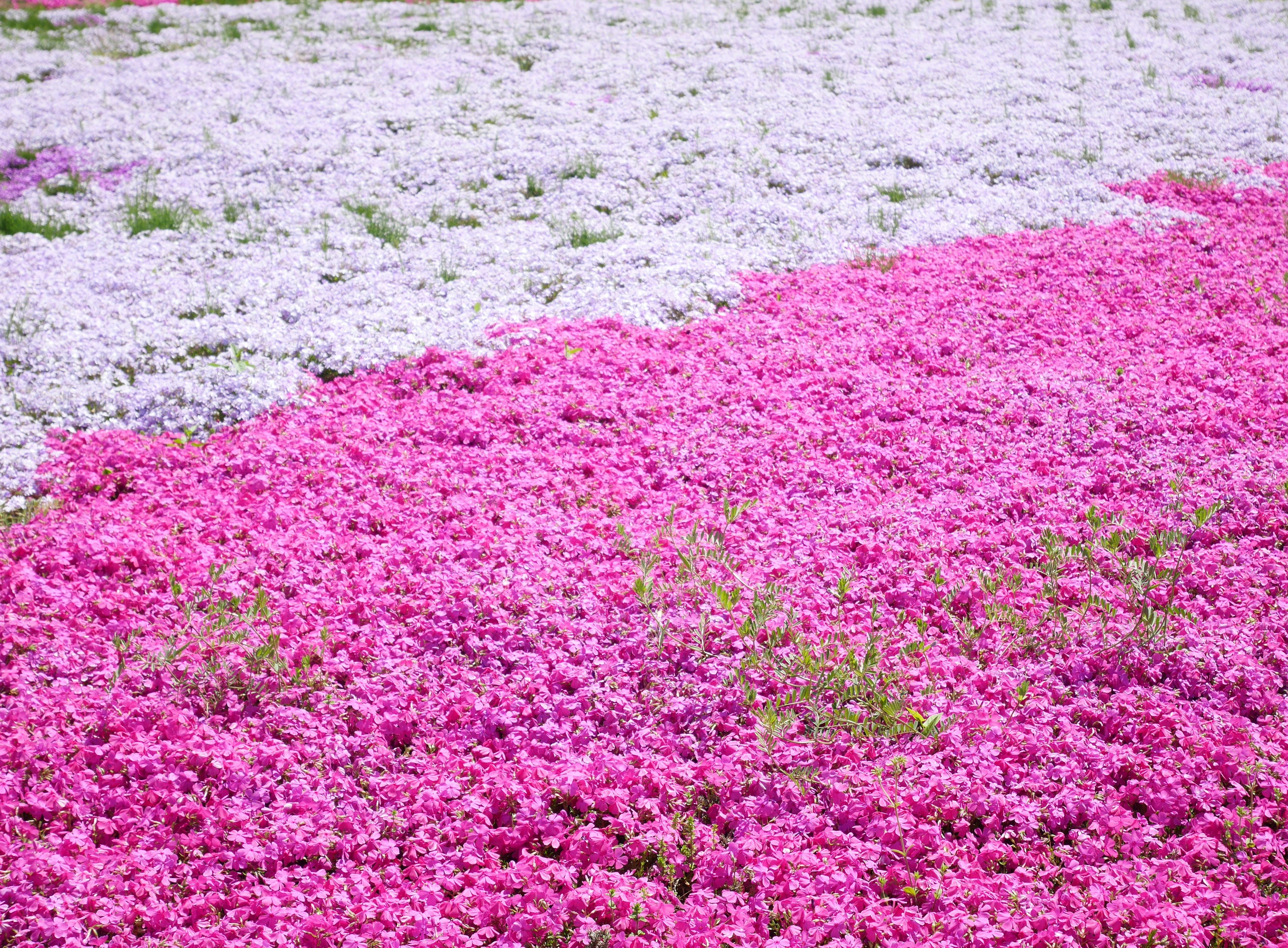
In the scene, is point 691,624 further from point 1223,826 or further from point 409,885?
point 1223,826

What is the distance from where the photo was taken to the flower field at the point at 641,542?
171 inches

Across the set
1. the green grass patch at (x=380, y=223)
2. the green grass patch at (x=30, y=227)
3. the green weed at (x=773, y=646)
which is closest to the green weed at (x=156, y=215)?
the green grass patch at (x=30, y=227)

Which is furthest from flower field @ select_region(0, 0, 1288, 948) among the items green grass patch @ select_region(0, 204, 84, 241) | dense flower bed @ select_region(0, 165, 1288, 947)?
green grass patch @ select_region(0, 204, 84, 241)

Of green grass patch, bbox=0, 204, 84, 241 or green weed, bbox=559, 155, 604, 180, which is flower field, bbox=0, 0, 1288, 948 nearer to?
green weed, bbox=559, 155, 604, 180

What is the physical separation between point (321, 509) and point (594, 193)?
7.67 metres

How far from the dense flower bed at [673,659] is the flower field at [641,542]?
0.03 meters

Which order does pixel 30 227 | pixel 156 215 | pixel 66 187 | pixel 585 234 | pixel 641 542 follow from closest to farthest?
pixel 641 542
pixel 30 227
pixel 156 215
pixel 585 234
pixel 66 187

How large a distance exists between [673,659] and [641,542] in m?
1.21

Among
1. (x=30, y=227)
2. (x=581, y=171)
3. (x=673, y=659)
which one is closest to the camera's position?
(x=673, y=659)

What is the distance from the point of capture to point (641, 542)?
6656 millimetres

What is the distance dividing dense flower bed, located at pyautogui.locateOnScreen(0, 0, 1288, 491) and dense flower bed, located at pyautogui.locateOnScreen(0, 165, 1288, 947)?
1585mm

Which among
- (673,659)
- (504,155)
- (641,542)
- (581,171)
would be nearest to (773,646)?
(673,659)

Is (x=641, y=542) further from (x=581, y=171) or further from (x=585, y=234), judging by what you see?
(x=581, y=171)

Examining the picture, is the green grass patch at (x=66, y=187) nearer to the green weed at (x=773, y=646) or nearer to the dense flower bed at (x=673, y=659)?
the dense flower bed at (x=673, y=659)
